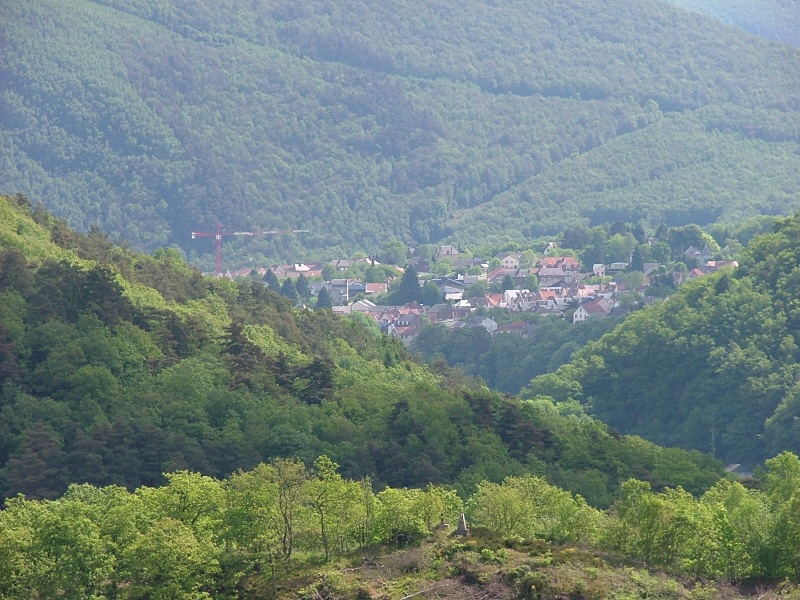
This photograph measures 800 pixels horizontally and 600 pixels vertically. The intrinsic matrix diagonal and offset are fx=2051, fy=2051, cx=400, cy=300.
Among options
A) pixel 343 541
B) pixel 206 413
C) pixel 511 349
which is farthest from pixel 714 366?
pixel 343 541

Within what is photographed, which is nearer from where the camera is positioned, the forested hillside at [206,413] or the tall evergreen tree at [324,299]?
the forested hillside at [206,413]

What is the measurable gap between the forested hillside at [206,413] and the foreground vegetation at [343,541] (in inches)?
533

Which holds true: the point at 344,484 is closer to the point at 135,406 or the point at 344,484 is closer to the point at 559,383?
the point at 135,406

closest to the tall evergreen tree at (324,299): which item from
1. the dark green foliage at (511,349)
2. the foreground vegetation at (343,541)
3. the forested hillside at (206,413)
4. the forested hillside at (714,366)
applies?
the dark green foliage at (511,349)

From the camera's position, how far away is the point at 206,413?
254 feet

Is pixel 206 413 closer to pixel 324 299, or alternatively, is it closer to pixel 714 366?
pixel 714 366

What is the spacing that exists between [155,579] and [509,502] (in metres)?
11.3

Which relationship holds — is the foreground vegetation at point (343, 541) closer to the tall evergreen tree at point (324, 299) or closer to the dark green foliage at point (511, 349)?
the dark green foliage at point (511, 349)

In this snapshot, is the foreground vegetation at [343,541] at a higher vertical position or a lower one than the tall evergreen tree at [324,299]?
lower

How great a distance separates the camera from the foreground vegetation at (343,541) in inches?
1973

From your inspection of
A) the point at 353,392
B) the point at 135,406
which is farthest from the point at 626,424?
the point at 135,406

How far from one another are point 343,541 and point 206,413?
23.6 meters

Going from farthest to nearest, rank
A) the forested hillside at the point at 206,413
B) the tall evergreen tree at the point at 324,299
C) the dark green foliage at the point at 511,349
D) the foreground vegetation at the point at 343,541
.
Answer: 1. the tall evergreen tree at the point at 324,299
2. the dark green foliage at the point at 511,349
3. the forested hillside at the point at 206,413
4. the foreground vegetation at the point at 343,541

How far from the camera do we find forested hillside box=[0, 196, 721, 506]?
237ft
